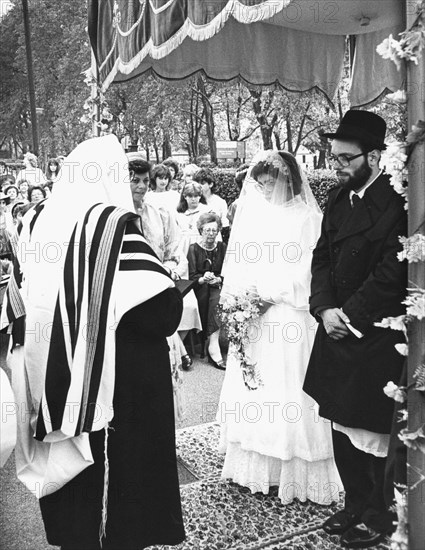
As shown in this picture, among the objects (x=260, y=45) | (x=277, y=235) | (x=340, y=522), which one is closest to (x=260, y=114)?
(x=260, y=45)

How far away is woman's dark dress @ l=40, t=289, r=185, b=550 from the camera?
2.94m

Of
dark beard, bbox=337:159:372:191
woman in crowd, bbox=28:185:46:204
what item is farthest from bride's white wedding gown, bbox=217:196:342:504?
woman in crowd, bbox=28:185:46:204

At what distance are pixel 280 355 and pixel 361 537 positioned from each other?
1.19 m

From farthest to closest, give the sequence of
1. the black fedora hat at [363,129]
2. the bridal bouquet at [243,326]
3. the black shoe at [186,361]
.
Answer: the black shoe at [186,361], the bridal bouquet at [243,326], the black fedora hat at [363,129]

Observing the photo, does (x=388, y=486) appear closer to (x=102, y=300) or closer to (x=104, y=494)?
(x=104, y=494)

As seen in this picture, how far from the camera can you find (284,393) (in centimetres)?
408

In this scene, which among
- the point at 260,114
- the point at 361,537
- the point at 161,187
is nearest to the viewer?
the point at 361,537

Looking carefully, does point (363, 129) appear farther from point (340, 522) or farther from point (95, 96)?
point (95, 96)

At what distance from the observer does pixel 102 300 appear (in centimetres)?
278

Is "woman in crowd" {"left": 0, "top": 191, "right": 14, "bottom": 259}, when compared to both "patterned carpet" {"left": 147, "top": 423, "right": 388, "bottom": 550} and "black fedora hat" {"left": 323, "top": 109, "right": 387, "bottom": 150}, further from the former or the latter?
"black fedora hat" {"left": 323, "top": 109, "right": 387, "bottom": 150}

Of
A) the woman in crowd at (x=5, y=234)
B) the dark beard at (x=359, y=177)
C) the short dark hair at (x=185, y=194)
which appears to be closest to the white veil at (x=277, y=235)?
the dark beard at (x=359, y=177)

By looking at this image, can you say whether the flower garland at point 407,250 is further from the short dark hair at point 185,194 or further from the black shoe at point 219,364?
the short dark hair at point 185,194

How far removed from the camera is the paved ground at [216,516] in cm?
361

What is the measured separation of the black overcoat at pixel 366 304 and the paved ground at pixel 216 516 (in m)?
0.79
